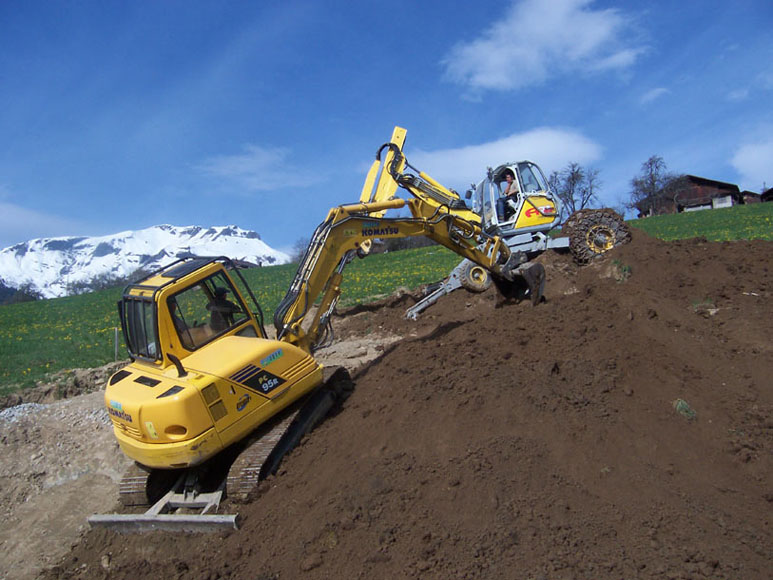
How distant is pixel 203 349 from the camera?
587 centimetres

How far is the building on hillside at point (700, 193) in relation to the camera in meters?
62.9

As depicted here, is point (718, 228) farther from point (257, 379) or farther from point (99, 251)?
point (99, 251)

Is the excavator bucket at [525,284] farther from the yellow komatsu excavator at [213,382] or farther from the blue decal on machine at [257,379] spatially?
the blue decal on machine at [257,379]

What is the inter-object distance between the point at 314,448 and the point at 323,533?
4.29 feet

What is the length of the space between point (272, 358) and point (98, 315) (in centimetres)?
2095

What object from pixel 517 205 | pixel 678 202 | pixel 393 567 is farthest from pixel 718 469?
pixel 678 202

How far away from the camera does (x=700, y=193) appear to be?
64500 millimetres

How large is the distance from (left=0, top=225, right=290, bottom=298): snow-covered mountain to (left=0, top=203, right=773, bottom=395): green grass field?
7890 cm

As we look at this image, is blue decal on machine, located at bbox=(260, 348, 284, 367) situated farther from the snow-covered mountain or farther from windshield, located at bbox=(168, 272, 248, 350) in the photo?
the snow-covered mountain

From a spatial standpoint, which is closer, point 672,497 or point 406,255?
point 672,497

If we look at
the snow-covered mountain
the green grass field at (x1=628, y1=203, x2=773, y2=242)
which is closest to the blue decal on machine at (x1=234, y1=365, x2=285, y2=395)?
the green grass field at (x1=628, y1=203, x2=773, y2=242)

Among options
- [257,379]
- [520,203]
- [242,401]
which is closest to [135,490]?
[242,401]

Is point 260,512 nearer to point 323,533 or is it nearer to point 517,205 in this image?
point 323,533

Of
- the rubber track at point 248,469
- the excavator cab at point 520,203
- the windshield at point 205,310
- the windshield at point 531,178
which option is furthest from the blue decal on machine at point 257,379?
the windshield at point 531,178
